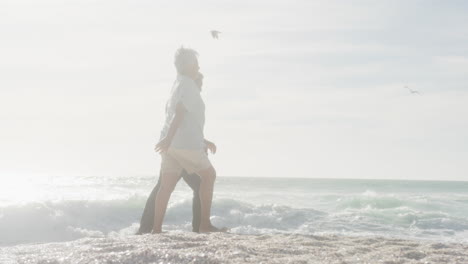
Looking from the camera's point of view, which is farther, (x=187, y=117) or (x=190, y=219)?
(x=190, y=219)

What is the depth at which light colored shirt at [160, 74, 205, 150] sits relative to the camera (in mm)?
5305

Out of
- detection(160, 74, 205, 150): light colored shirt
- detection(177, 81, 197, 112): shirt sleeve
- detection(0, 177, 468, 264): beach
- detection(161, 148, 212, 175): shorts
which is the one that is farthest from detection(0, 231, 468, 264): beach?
detection(177, 81, 197, 112): shirt sleeve

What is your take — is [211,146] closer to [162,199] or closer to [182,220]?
[162,199]

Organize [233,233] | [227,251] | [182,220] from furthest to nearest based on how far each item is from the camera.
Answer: [182,220] → [233,233] → [227,251]

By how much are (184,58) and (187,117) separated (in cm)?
55

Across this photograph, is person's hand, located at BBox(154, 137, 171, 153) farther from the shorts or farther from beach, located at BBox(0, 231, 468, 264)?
beach, located at BBox(0, 231, 468, 264)

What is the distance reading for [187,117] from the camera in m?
5.35

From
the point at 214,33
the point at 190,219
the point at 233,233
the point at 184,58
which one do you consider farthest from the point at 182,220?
the point at 184,58

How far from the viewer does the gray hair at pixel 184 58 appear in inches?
216

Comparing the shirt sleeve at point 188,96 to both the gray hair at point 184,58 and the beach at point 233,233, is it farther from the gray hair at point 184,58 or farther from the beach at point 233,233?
the beach at point 233,233

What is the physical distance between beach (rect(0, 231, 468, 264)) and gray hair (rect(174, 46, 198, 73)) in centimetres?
148

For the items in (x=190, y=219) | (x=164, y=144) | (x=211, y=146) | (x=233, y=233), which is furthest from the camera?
(x=190, y=219)

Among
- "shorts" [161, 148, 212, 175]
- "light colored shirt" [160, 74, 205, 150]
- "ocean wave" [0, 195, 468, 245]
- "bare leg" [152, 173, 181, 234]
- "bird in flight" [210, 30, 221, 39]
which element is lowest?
"ocean wave" [0, 195, 468, 245]

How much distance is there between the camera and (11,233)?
508 inches
